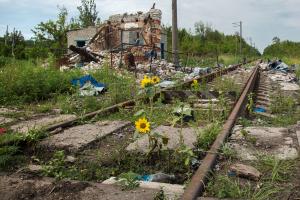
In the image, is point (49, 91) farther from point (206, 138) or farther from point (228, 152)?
point (228, 152)

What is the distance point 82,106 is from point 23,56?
2065cm

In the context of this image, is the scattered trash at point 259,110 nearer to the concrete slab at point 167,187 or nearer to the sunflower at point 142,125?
the sunflower at point 142,125

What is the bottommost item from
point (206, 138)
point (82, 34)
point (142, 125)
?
point (206, 138)

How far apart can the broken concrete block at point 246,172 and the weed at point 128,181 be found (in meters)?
0.68

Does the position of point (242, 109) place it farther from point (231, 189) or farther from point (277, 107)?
point (231, 189)

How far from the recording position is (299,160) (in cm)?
281

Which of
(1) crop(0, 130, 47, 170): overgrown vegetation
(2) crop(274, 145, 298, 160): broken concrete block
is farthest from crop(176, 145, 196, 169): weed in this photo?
(1) crop(0, 130, 47, 170): overgrown vegetation

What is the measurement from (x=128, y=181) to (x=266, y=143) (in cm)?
167

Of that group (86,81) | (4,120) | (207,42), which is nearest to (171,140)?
(4,120)

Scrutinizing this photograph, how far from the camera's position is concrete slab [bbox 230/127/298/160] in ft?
10.0

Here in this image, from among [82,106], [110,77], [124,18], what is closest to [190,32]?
[124,18]

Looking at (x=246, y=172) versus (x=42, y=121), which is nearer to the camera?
(x=246, y=172)

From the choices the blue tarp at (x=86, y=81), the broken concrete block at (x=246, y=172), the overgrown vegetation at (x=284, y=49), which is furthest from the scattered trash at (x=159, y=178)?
the overgrown vegetation at (x=284, y=49)

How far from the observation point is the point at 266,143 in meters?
3.47
